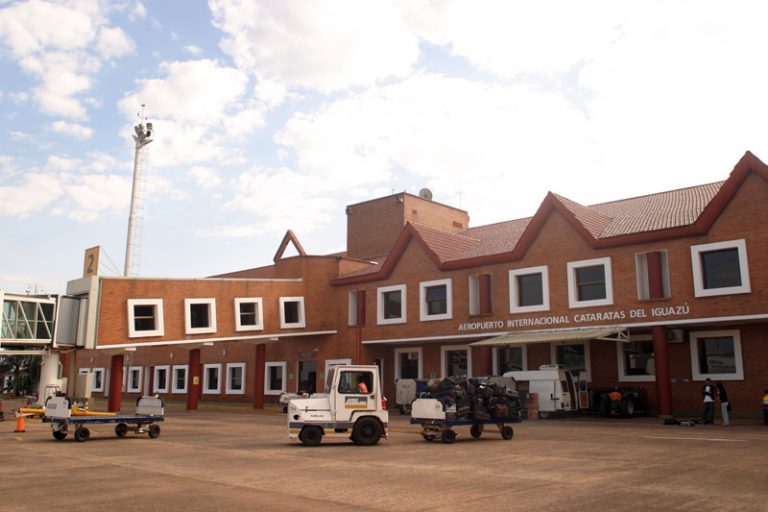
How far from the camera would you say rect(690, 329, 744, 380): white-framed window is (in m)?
28.4

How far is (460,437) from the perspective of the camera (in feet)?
69.5

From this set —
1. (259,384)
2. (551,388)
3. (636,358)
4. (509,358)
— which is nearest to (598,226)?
(636,358)

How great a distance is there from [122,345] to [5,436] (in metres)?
13.1

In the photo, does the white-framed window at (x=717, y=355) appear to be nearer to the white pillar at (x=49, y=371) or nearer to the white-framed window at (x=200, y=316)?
the white-framed window at (x=200, y=316)

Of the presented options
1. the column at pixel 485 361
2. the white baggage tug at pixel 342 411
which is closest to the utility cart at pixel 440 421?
the white baggage tug at pixel 342 411

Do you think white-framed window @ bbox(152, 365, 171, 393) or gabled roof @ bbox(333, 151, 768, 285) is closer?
gabled roof @ bbox(333, 151, 768, 285)

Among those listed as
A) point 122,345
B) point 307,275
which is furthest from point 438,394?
point 307,275

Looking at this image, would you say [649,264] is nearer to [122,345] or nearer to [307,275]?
[307,275]

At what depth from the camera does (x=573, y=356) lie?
109 feet

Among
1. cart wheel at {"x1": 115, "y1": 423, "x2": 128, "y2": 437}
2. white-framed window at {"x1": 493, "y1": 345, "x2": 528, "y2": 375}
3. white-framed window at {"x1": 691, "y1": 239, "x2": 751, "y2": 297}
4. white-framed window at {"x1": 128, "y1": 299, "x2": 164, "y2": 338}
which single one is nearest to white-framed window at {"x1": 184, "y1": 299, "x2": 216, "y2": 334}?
white-framed window at {"x1": 128, "y1": 299, "x2": 164, "y2": 338}

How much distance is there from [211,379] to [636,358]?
3246cm

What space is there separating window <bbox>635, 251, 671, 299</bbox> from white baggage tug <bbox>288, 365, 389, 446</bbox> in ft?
52.6

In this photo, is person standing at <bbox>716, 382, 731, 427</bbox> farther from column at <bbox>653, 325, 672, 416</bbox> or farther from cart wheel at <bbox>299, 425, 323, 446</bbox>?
cart wheel at <bbox>299, 425, 323, 446</bbox>

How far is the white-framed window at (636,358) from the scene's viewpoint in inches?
1217
